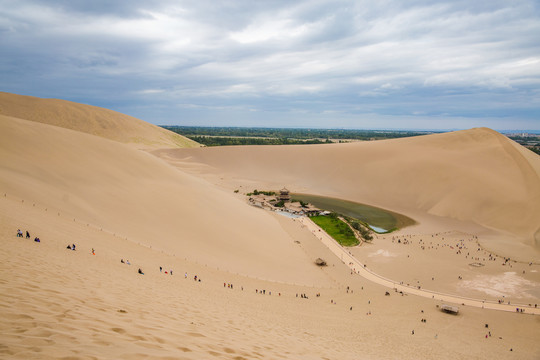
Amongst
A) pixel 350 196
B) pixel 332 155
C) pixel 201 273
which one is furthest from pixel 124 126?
pixel 201 273

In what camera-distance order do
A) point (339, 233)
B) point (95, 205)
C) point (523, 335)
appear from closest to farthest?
point (523, 335), point (95, 205), point (339, 233)

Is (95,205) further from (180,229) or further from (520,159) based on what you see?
(520,159)

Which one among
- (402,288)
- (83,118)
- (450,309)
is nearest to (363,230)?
(402,288)

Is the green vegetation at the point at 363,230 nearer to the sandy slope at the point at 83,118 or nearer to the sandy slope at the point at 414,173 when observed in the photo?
the sandy slope at the point at 414,173

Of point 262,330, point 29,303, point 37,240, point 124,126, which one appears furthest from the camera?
point 124,126

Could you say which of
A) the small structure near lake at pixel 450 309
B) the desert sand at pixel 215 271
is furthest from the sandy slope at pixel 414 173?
the small structure near lake at pixel 450 309

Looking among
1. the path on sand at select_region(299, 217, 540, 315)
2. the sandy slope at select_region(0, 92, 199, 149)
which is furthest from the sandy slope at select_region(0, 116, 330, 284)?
the sandy slope at select_region(0, 92, 199, 149)

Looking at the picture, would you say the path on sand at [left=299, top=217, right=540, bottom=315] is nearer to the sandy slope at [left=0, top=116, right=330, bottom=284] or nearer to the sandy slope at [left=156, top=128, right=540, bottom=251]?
the sandy slope at [left=0, top=116, right=330, bottom=284]
